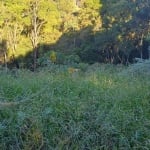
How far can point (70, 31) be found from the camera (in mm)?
29953

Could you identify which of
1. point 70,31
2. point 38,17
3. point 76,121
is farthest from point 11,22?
point 76,121

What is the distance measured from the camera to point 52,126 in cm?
366

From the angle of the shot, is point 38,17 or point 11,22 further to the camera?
point 38,17

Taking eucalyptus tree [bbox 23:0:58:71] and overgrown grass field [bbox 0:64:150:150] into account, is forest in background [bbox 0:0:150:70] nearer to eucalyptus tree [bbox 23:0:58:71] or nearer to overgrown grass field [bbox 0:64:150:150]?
eucalyptus tree [bbox 23:0:58:71]

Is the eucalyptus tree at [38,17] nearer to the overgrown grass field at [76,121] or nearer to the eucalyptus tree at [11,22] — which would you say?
the eucalyptus tree at [11,22]

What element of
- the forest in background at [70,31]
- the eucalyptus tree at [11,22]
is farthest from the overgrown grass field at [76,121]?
the eucalyptus tree at [11,22]

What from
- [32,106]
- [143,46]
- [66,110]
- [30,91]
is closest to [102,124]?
[66,110]

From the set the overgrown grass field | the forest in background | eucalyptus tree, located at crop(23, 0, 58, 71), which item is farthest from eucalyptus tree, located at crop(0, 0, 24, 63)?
the overgrown grass field

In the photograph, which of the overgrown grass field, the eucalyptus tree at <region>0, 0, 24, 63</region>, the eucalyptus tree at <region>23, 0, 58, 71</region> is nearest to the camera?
the overgrown grass field

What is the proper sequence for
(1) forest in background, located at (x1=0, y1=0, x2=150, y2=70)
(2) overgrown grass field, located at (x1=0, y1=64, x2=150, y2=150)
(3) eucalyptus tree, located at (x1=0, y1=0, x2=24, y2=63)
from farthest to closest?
(3) eucalyptus tree, located at (x1=0, y1=0, x2=24, y2=63)
(1) forest in background, located at (x1=0, y1=0, x2=150, y2=70)
(2) overgrown grass field, located at (x1=0, y1=64, x2=150, y2=150)

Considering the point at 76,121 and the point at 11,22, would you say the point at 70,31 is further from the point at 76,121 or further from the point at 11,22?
the point at 76,121

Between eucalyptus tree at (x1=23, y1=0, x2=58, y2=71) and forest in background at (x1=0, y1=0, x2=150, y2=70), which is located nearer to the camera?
forest in background at (x1=0, y1=0, x2=150, y2=70)

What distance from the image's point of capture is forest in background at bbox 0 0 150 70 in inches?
1117

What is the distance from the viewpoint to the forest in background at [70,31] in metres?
28.4
